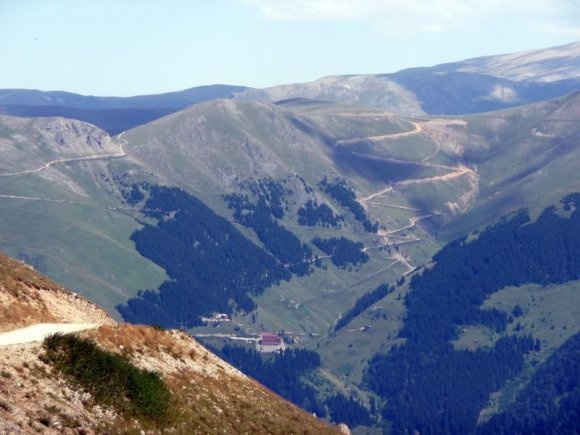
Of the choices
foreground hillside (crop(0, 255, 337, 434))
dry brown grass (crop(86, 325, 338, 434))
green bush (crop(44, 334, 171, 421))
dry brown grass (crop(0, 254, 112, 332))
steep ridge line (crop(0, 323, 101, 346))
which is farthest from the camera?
dry brown grass (crop(0, 254, 112, 332))

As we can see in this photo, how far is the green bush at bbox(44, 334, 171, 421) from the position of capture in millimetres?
62281

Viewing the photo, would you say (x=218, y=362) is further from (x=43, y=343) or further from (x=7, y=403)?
(x=7, y=403)

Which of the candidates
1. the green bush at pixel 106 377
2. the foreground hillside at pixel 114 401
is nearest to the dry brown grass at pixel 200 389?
the foreground hillside at pixel 114 401

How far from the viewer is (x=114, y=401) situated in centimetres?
6238

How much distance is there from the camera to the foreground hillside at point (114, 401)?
57.1 metres

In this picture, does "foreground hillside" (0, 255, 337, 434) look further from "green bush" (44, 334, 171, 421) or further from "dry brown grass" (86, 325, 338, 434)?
"green bush" (44, 334, 171, 421)

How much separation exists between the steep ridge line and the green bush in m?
1.97

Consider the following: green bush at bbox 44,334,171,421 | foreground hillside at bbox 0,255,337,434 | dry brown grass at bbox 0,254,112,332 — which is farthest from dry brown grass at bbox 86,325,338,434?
dry brown grass at bbox 0,254,112,332

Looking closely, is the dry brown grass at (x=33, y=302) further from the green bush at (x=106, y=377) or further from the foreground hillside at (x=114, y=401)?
the green bush at (x=106, y=377)

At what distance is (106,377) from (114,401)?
199 centimetres

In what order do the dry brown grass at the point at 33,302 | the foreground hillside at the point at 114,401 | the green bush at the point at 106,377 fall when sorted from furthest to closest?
the dry brown grass at the point at 33,302, the green bush at the point at 106,377, the foreground hillside at the point at 114,401

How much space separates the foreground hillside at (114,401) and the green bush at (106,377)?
0.39m

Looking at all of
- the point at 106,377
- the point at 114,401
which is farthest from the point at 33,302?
the point at 114,401

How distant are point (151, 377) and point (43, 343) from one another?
743 cm
